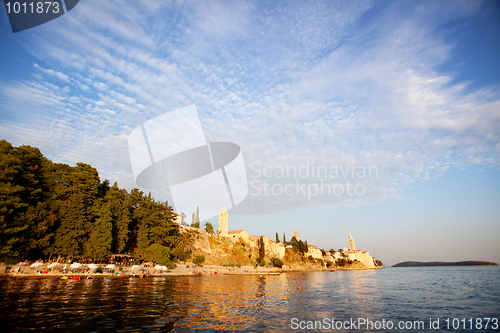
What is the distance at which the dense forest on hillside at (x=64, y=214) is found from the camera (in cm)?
2550

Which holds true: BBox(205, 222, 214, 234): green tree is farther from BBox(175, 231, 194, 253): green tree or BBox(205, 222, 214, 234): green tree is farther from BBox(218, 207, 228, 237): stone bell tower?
BBox(175, 231, 194, 253): green tree

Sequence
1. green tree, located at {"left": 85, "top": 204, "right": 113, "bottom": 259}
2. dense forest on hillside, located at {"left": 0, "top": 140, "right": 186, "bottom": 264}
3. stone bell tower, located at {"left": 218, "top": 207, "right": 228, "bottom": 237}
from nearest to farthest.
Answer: dense forest on hillside, located at {"left": 0, "top": 140, "right": 186, "bottom": 264} → green tree, located at {"left": 85, "top": 204, "right": 113, "bottom": 259} → stone bell tower, located at {"left": 218, "top": 207, "right": 228, "bottom": 237}

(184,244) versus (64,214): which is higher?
(64,214)

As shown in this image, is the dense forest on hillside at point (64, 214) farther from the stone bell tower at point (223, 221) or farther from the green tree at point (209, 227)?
the stone bell tower at point (223, 221)

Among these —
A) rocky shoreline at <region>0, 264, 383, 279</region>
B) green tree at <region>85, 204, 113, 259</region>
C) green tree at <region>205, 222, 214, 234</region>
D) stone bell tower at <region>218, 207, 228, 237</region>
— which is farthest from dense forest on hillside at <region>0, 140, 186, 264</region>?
stone bell tower at <region>218, 207, 228, 237</region>

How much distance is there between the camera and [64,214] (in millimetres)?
32156

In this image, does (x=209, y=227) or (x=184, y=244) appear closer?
(x=184, y=244)

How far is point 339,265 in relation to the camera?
429 ft

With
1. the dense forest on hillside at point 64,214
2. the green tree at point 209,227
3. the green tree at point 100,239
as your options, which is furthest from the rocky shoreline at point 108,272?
the green tree at point 209,227

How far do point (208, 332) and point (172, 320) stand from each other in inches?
88.0

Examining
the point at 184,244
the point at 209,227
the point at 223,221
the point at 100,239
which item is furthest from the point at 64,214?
the point at 223,221

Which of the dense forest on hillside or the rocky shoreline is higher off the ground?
the dense forest on hillside

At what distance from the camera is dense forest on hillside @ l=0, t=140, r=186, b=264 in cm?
2550

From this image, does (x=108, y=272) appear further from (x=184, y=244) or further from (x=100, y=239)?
(x=184, y=244)
